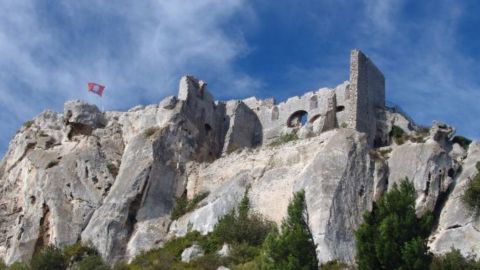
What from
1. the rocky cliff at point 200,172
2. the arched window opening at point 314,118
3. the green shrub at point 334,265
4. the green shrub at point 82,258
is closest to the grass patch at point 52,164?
the rocky cliff at point 200,172

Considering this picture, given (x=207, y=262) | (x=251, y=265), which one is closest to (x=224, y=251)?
(x=207, y=262)

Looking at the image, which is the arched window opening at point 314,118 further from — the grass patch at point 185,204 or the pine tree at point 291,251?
the pine tree at point 291,251

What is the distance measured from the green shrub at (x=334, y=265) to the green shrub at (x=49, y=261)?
12028 mm

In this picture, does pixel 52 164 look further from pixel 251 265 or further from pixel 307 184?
pixel 251 265

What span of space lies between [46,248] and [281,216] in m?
10.4

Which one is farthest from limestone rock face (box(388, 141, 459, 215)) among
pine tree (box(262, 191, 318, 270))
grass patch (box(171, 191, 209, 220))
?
grass patch (box(171, 191, 209, 220))

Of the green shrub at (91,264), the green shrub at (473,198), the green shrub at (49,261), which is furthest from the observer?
the green shrub at (49,261)

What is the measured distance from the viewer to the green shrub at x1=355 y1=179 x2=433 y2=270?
35.6m

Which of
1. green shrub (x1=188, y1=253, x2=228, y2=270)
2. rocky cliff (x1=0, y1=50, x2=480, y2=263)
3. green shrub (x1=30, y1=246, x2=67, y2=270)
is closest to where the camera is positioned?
green shrub (x1=188, y1=253, x2=228, y2=270)

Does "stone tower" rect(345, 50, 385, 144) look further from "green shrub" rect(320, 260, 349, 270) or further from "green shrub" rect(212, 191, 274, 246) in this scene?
"green shrub" rect(320, 260, 349, 270)

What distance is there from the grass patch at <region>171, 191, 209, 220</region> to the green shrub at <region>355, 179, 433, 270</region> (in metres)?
A: 12.1

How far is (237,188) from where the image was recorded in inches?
1859

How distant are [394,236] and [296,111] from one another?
21.0m

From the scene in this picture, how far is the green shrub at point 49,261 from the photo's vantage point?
45.0 metres
